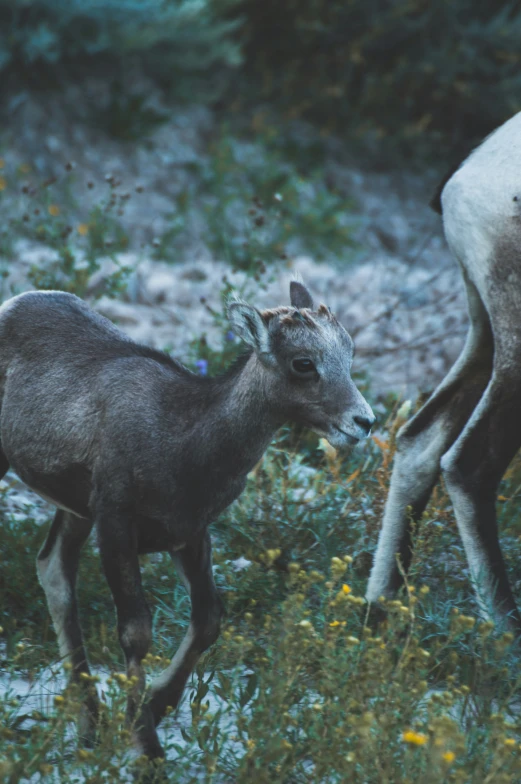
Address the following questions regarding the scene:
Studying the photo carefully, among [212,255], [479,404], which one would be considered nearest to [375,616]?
[479,404]

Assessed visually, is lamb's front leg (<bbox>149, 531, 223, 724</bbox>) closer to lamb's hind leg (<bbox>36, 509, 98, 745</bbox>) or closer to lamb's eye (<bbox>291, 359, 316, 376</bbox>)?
lamb's hind leg (<bbox>36, 509, 98, 745</bbox>)

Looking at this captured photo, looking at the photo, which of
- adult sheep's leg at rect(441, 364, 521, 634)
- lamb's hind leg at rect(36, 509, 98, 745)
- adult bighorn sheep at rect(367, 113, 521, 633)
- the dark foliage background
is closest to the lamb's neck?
lamb's hind leg at rect(36, 509, 98, 745)

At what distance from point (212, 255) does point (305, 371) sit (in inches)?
265

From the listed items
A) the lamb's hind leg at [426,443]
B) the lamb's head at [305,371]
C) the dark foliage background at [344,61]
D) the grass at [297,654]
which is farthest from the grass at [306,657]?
the dark foliage background at [344,61]

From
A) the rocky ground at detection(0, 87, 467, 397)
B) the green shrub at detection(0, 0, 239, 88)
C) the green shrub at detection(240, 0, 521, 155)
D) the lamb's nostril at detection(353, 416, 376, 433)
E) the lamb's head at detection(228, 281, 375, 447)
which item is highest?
the green shrub at detection(240, 0, 521, 155)

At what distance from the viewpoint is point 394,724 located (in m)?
3.11

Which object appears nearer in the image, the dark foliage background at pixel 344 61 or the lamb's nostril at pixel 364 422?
the lamb's nostril at pixel 364 422

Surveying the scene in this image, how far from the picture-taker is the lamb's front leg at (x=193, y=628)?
3693 mm

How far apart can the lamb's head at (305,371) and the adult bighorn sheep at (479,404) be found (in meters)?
0.96

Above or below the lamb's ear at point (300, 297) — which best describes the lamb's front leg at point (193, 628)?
below

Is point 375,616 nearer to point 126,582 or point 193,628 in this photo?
point 193,628

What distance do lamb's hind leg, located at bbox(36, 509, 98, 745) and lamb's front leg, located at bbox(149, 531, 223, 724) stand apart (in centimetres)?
29

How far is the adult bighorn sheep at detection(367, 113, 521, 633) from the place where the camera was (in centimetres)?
434

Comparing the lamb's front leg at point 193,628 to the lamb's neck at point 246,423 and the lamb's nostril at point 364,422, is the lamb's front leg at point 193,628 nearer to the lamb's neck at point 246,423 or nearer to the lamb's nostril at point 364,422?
the lamb's neck at point 246,423
